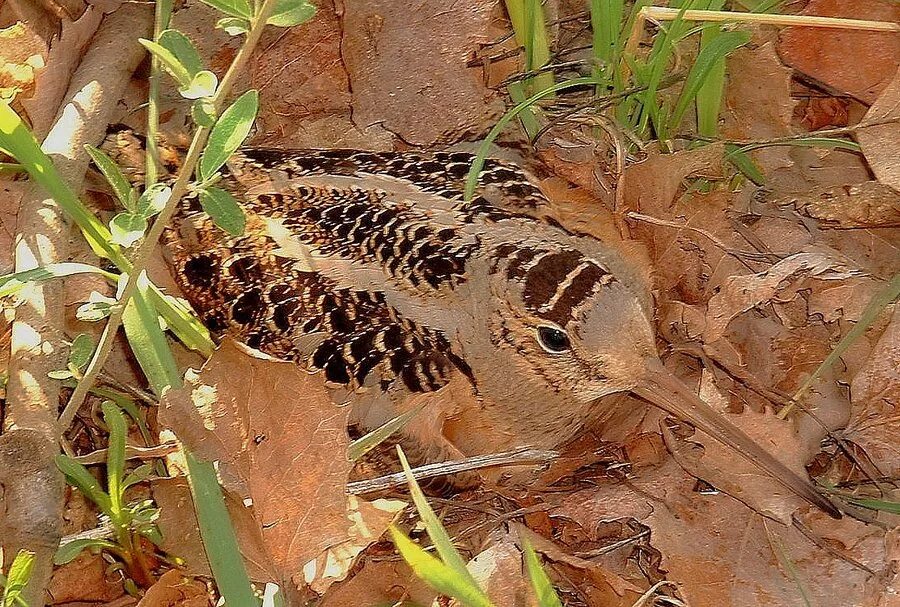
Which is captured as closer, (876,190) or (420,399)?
(420,399)

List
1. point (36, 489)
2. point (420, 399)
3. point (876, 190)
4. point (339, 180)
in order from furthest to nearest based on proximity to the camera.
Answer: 1. point (876, 190)
2. point (339, 180)
3. point (420, 399)
4. point (36, 489)

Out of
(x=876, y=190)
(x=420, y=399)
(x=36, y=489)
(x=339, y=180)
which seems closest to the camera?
(x=36, y=489)

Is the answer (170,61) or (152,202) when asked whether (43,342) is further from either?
(170,61)

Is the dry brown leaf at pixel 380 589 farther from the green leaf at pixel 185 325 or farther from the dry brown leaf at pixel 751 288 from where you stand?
the dry brown leaf at pixel 751 288

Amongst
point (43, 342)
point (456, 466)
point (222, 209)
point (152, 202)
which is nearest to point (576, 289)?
point (456, 466)

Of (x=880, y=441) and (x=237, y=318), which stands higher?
(x=237, y=318)

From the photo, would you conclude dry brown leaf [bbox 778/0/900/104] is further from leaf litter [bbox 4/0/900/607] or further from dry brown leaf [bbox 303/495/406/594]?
dry brown leaf [bbox 303/495/406/594]

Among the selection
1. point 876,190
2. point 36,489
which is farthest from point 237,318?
point 876,190

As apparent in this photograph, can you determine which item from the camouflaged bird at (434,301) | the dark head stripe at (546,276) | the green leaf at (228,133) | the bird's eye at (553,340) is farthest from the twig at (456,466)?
the green leaf at (228,133)

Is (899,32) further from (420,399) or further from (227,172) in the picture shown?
(227,172)
